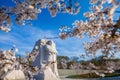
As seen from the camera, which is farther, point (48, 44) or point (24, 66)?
point (48, 44)

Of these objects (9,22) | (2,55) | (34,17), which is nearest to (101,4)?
(34,17)

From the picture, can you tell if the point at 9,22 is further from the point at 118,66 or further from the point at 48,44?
the point at 48,44

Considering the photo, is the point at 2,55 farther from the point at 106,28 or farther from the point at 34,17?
the point at 106,28

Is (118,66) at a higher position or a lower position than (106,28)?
lower

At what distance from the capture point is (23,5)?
297cm

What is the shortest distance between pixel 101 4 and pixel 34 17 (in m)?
0.81

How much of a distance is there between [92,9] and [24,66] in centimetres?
116

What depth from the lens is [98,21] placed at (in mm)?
3131

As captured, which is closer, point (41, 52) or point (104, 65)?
point (104, 65)

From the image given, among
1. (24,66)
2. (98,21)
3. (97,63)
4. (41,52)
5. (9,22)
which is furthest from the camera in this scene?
(41,52)

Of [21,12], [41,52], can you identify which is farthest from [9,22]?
[41,52]

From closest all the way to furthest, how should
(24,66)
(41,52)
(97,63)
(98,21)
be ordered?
(98,21)
(24,66)
(97,63)
(41,52)

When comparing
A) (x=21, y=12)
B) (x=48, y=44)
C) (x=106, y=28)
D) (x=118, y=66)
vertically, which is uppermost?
(x=48, y=44)

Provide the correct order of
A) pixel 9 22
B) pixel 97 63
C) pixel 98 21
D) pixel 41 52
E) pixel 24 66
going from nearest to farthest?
1. pixel 9 22
2. pixel 98 21
3. pixel 24 66
4. pixel 97 63
5. pixel 41 52
